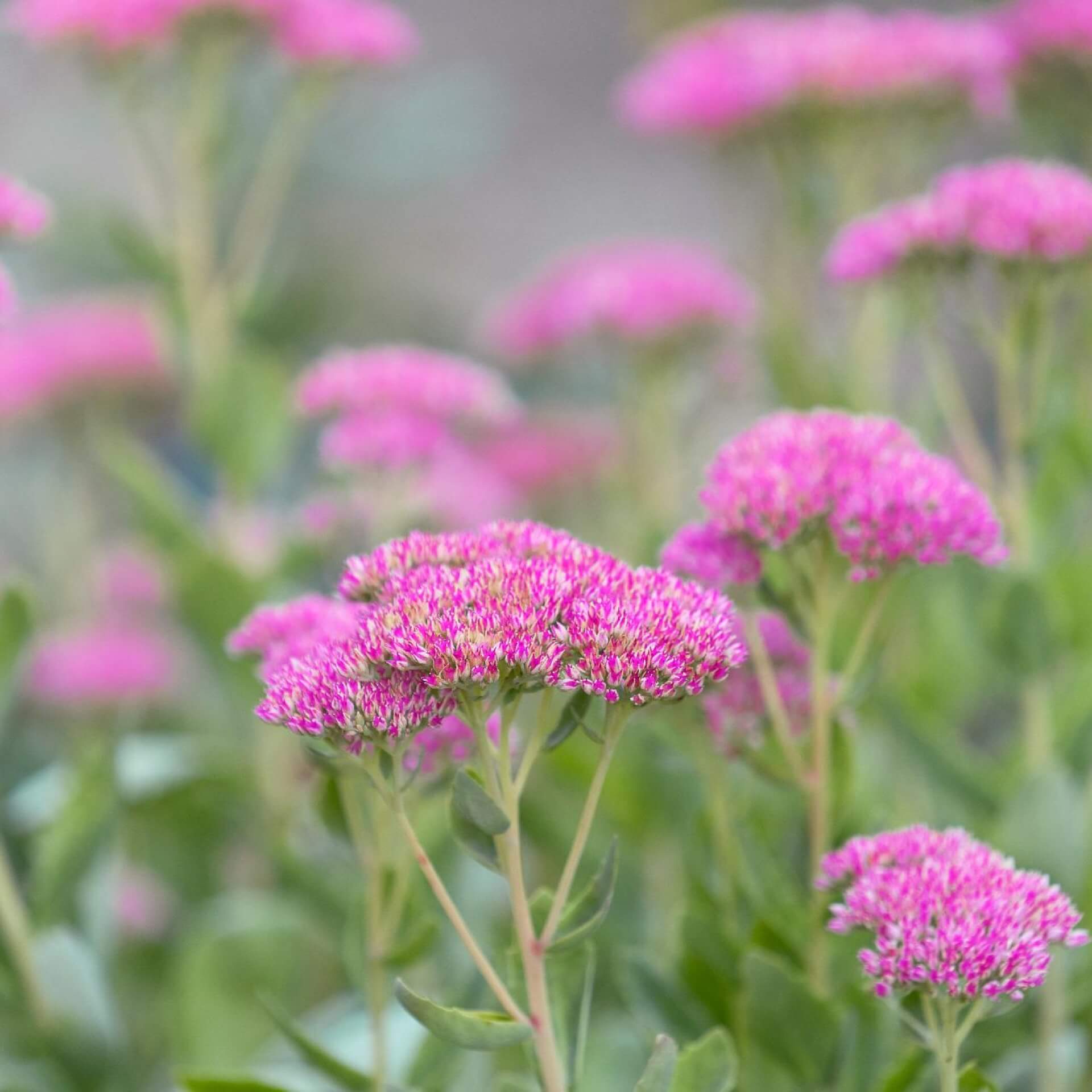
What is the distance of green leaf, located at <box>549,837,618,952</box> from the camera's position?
1.61ft

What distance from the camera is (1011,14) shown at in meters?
1.19

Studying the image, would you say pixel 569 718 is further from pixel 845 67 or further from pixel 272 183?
pixel 272 183

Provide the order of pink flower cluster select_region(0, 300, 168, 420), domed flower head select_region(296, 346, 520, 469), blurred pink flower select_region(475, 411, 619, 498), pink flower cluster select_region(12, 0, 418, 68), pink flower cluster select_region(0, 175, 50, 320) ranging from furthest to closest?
blurred pink flower select_region(475, 411, 619, 498), pink flower cluster select_region(0, 300, 168, 420), pink flower cluster select_region(12, 0, 418, 68), domed flower head select_region(296, 346, 520, 469), pink flower cluster select_region(0, 175, 50, 320)

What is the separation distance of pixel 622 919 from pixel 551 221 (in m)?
2.03

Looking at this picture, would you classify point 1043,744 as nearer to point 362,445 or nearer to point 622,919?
point 622,919

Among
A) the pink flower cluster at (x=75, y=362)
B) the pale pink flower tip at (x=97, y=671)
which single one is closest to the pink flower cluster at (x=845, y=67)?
the pink flower cluster at (x=75, y=362)

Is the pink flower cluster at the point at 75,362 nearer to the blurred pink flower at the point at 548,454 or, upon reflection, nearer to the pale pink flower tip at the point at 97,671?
the pale pink flower tip at the point at 97,671

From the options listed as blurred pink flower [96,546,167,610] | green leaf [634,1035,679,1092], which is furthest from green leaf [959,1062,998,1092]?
blurred pink flower [96,546,167,610]

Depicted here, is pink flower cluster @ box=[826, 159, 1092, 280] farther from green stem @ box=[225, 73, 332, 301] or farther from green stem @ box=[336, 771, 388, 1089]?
green stem @ box=[225, 73, 332, 301]

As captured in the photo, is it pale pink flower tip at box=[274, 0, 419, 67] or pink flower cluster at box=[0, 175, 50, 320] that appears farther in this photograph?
pale pink flower tip at box=[274, 0, 419, 67]

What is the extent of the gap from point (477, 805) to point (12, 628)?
15.7 inches

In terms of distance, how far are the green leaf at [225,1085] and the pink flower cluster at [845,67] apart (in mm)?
805

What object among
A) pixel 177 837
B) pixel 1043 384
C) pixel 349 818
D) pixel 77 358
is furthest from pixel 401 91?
pixel 349 818

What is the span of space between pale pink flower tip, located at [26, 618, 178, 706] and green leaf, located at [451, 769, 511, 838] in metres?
0.86
